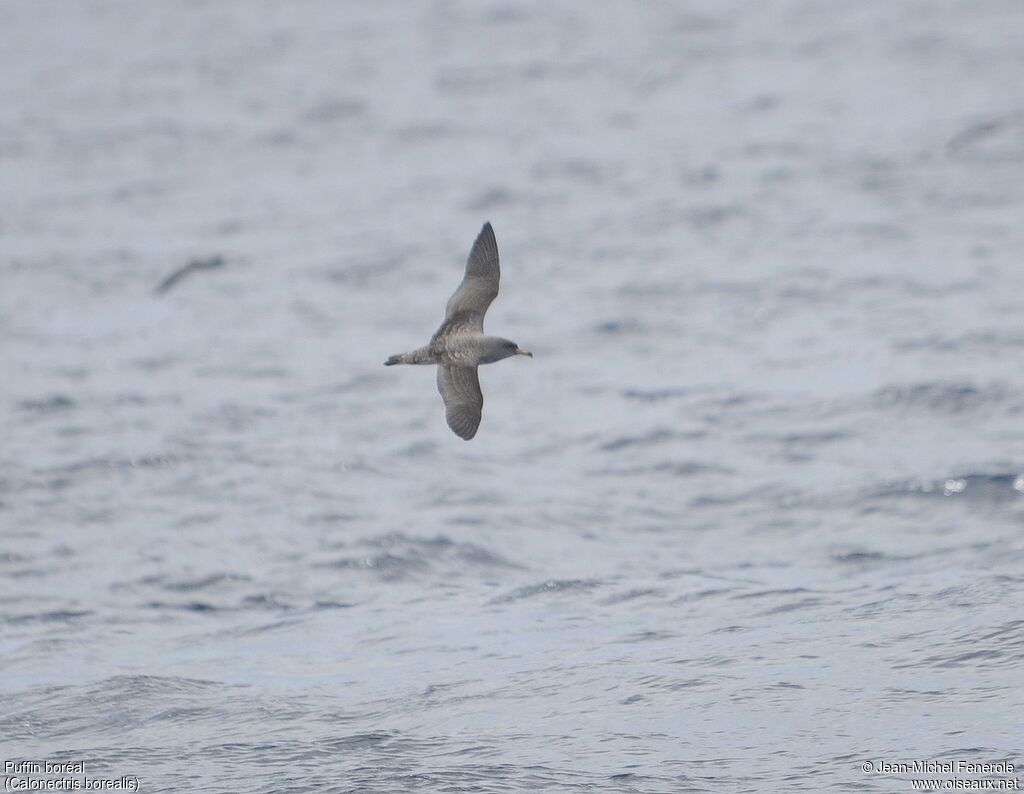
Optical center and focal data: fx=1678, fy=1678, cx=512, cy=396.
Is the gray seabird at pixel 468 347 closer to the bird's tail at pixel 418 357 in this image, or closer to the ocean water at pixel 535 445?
the bird's tail at pixel 418 357

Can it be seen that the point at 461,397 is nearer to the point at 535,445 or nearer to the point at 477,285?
the point at 477,285

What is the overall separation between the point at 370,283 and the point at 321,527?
407 inches

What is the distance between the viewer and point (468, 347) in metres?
11.4

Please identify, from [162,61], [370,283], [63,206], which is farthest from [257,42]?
[370,283]

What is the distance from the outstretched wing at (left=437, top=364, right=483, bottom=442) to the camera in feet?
37.5

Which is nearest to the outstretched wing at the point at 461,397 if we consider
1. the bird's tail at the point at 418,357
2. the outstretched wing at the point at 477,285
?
A: the bird's tail at the point at 418,357

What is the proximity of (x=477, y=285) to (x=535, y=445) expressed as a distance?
780 cm

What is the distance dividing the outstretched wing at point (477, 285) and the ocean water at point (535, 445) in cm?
272

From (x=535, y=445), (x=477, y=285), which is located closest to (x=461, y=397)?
(x=477, y=285)

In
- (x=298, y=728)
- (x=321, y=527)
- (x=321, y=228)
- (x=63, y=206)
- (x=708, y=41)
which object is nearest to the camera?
(x=298, y=728)

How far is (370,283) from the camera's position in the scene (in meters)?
26.8

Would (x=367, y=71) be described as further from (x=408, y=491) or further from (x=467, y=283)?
(x=467, y=283)

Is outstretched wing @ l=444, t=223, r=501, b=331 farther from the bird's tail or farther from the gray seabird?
the bird's tail

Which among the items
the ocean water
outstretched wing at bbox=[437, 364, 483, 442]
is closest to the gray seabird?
outstretched wing at bbox=[437, 364, 483, 442]
